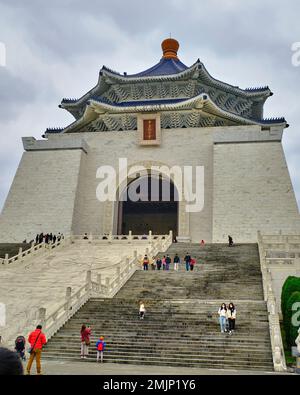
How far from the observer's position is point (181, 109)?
2617 centimetres

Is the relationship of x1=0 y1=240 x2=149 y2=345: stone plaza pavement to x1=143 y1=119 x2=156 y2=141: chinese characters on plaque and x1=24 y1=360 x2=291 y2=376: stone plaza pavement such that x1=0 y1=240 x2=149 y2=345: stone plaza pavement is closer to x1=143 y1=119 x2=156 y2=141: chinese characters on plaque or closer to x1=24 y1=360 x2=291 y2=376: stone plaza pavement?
x1=24 y1=360 x2=291 y2=376: stone plaza pavement

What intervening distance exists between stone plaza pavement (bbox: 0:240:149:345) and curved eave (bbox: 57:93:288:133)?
9578 mm

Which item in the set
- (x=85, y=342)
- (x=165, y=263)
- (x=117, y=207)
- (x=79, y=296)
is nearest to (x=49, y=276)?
(x=79, y=296)

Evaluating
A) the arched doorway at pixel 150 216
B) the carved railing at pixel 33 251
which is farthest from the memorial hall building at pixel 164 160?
the carved railing at pixel 33 251

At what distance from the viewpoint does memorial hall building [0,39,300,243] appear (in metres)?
23.2

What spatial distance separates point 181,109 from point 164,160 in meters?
3.27

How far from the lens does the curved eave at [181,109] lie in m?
25.5

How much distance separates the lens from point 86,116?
2798 cm

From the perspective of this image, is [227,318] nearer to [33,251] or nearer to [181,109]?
[33,251]

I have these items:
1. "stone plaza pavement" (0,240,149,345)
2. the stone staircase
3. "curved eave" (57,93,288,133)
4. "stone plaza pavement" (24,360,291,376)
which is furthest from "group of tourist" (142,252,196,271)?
"curved eave" (57,93,288,133)

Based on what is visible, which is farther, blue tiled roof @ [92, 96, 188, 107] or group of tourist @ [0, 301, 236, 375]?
blue tiled roof @ [92, 96, 188, 107]
